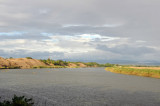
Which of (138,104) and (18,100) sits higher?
(18,100)

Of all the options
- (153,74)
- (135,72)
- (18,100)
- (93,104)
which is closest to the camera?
(18,100)

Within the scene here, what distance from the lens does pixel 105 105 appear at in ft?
68.1

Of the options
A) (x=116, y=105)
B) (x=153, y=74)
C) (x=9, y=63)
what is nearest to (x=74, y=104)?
(x=116, y=105)

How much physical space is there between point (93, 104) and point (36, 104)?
716 cm

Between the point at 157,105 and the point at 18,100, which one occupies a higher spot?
the point at 18,100

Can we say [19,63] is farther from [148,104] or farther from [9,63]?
[148,104]

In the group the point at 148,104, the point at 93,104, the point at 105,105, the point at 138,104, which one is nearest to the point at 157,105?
the point at 148,104

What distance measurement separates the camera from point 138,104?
2167 centimetres

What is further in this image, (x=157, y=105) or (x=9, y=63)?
(x=9, y=63)

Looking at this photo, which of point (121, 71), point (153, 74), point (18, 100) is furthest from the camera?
point (121, 71)

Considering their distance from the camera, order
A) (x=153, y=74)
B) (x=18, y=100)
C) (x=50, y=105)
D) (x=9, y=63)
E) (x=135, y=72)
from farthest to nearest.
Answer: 1. (x=9, y=63)
2. (x=135, y=72)
3. (x=153, y=74)
4. (x=50, y=105)
5. (x=18, y=100)

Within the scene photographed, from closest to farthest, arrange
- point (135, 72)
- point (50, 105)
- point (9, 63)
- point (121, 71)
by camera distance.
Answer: point (50, 105), point (135, 72), point (121, 71), point (9, 63)

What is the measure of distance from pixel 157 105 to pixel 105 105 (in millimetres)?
7008

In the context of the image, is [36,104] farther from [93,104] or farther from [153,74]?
[153,74]
